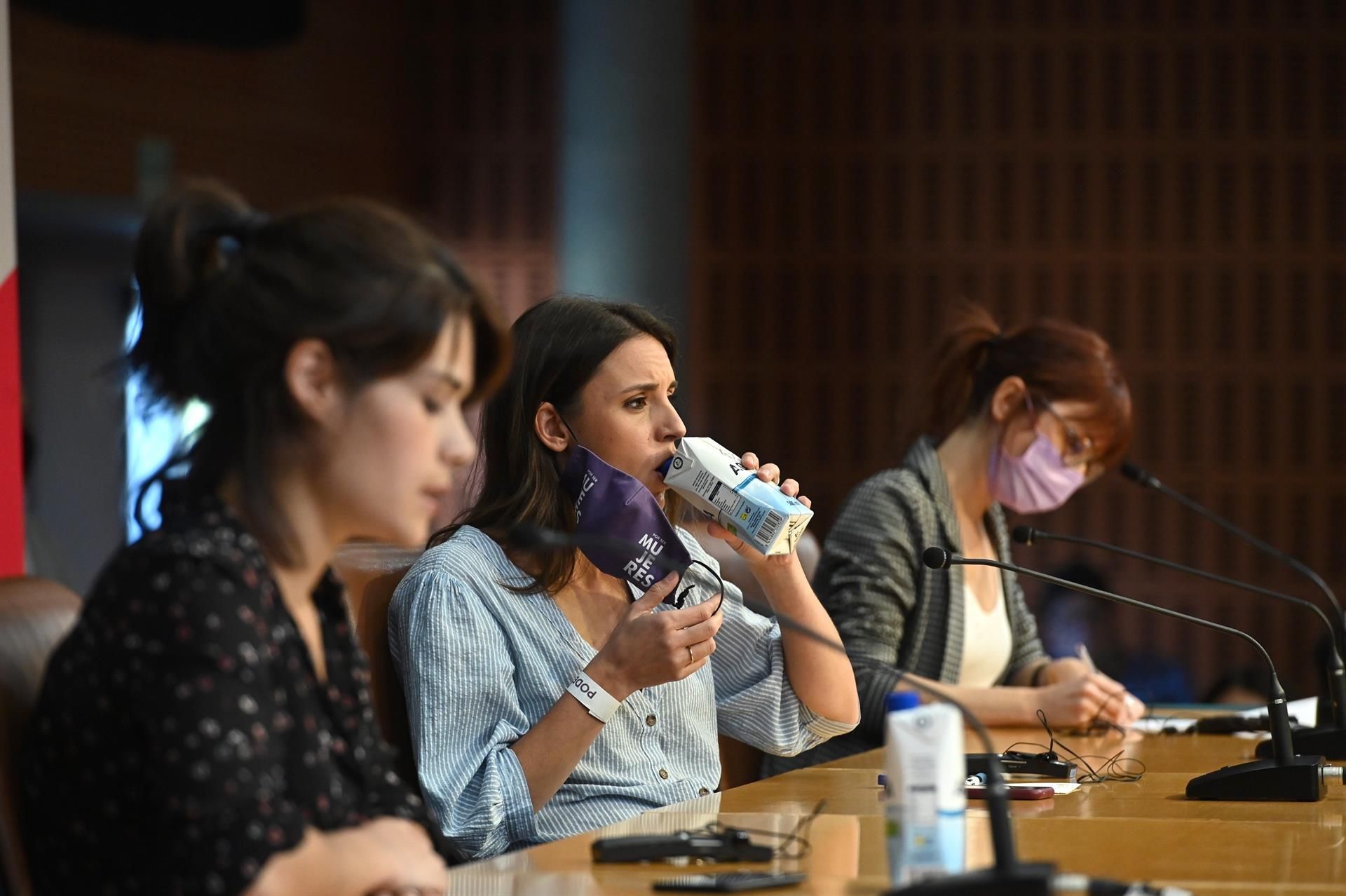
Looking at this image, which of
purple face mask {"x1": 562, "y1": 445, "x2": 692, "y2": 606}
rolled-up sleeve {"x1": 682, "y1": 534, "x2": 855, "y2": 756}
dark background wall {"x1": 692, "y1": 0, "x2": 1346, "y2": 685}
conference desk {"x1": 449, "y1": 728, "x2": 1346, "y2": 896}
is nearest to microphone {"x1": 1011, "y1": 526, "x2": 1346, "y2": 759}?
conference desk {"x1": 449, "y1": 728, "x2": 1346, "y2": 896}

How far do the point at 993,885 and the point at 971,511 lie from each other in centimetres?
230

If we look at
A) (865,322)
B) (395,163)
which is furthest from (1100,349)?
(395,163)

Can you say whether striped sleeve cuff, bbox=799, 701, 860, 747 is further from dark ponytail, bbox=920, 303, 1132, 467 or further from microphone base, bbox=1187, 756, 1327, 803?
dark ponytail, bbox=920, 303, 1132, 467

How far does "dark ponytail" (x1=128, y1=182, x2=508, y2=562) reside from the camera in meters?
1.45

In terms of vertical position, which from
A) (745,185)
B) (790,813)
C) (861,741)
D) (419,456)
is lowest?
(861,741)

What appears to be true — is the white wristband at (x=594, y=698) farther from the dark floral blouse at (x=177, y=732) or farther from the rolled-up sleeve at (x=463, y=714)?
the dark floral blouse at (x=177, y=732)

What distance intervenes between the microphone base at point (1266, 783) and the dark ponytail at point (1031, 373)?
50.9 inches

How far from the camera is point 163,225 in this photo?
151 centimetres

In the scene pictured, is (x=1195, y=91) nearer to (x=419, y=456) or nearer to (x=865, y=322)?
(x=865, y=322)

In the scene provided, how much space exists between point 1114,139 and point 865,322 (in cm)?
137

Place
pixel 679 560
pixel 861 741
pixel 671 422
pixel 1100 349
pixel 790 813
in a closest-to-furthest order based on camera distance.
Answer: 1. pixel 790 813
2. pixel 679 560
3. pixel 671 422
4. pixel 861 741
5. pixel 1100 349

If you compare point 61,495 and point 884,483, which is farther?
point 61,495

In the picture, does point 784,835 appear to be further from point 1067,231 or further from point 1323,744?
point 1067,231

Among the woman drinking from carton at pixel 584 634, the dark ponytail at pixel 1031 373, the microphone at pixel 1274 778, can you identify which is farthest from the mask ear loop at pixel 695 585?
the dark ponytail at pixel 1031 373
